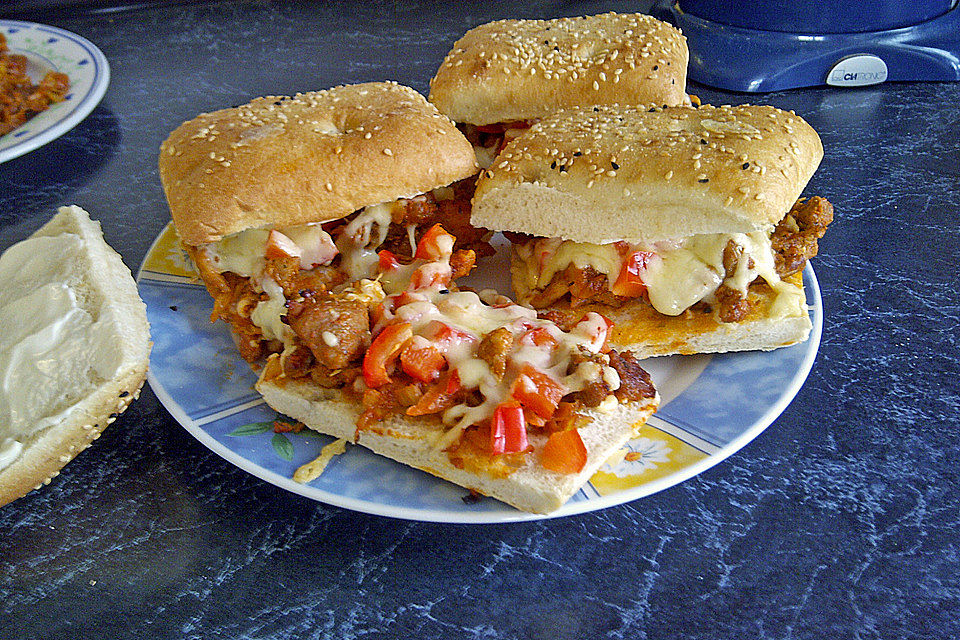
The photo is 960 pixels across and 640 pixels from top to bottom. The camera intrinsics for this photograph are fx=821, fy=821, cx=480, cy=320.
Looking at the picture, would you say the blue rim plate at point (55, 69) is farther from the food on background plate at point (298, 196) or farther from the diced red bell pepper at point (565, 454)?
the diced red bell pepper at point (565, 454)

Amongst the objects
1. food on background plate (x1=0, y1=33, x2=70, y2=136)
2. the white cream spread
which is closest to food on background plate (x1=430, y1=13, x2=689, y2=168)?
the white cream spread

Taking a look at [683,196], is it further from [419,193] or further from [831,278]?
[831,278]

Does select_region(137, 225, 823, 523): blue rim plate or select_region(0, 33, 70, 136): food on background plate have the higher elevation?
select_region(0, 33, 70, 136): food on background plate

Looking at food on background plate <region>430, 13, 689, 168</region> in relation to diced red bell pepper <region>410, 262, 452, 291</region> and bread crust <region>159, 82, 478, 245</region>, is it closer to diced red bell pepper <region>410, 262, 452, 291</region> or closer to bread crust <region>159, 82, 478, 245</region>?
bread crust <region>159, 82, 478, 245</region>

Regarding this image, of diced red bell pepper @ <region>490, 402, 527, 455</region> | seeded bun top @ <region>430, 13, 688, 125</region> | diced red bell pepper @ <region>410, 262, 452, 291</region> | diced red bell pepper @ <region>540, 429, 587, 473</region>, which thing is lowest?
diced red bell pepper @ <region>540, 429, 587, 473</region>

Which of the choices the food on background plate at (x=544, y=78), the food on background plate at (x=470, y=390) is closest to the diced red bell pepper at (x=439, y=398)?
the food on background plate at (x=470, y=390)

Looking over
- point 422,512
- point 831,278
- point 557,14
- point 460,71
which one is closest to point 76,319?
point 422,512
